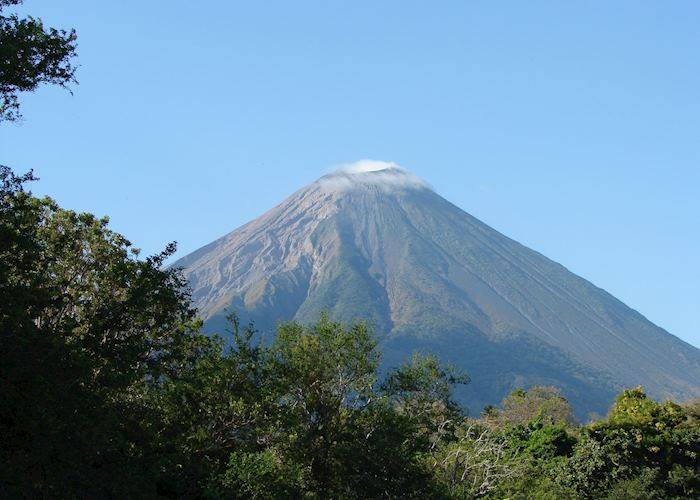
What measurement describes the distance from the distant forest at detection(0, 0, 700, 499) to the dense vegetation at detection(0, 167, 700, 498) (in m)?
0.04

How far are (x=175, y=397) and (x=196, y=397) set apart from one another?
0.54 m

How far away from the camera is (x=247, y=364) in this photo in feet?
85.8

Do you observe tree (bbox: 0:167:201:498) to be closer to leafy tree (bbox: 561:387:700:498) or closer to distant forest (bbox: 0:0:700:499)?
distant forest (bbox: 0:0:700:499)

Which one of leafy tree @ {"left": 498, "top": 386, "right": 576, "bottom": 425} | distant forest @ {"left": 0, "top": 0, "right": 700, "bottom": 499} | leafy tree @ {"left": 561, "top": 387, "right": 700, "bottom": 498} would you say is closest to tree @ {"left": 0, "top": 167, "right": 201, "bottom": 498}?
distant forest @ {"left": 0, "top": 0, "right": 700, "bottom": 499}

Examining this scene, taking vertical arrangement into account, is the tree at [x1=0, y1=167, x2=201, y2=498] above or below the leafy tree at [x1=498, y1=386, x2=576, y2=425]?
above

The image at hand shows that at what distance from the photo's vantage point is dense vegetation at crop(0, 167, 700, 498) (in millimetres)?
18438

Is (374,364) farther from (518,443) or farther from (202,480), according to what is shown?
(518,443)

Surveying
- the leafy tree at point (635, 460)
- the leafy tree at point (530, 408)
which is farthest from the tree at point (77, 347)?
the leafy tree at point (530, 408)

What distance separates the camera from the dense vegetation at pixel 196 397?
60.5ft

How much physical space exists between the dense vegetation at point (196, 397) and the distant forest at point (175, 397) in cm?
4

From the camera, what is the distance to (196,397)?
2533 cm

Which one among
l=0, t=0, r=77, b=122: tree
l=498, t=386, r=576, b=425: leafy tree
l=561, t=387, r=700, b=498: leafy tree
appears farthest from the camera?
l=498, t=386, r=576, b=425: leafy tree

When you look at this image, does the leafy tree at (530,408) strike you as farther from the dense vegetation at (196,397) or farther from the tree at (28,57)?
the tree at (28,57)

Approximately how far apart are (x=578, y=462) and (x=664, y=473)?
634cm
